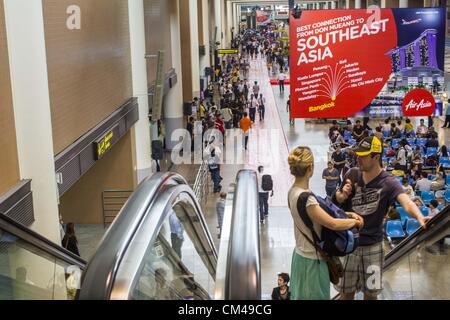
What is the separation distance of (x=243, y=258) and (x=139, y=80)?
1452 centimetres

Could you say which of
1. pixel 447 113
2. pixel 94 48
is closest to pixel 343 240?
pixel 94 48

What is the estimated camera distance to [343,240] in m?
3.81

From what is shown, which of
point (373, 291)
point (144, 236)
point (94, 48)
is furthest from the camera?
point (94, 48)

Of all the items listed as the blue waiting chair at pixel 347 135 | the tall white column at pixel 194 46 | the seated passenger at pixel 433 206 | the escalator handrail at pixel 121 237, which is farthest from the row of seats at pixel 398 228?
the tall white column at pixel 194 46

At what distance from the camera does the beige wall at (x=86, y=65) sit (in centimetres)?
1055

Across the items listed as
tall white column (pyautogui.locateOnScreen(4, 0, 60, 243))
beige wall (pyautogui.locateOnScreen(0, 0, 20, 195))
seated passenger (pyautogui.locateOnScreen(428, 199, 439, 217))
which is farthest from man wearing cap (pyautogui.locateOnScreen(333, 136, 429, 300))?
seated passenger (pyautogui.locateOnScreen(428, 199, 439, 217))

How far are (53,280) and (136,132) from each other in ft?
40.5

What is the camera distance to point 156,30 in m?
22.2

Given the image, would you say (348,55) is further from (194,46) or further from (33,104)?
(194,46)

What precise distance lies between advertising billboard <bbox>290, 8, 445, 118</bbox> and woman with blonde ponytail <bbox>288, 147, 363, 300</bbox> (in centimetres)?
891

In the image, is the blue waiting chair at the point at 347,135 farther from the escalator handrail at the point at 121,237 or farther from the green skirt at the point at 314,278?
the escalator handrail at the point at 121,237

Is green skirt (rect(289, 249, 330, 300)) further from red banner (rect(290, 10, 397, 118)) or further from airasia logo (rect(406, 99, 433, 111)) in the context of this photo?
airasia logo (rect(406, 99, 433, 111))

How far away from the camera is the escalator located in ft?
14.3
